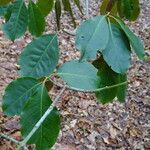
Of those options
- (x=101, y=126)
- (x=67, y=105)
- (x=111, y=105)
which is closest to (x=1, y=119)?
(x=67, y=105)

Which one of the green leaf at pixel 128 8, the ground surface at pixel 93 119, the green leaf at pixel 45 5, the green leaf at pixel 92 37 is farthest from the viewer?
the ground surface at pixel 93 119

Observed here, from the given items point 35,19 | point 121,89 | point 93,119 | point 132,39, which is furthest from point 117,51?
point 93,119

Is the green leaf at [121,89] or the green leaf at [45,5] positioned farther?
the green leaf at [45,5]

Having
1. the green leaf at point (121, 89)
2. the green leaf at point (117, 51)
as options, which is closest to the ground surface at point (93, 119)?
the green leaf at point (121, 89)

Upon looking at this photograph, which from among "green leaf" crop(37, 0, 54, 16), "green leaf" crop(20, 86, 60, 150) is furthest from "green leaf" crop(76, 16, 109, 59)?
"green leaf" crop(37, 0, 54, 16)

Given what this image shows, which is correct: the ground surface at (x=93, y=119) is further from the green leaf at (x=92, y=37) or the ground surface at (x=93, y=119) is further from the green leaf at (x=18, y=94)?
the green leaf at (x=92, y=37)

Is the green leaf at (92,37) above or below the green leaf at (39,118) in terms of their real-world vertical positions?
above
